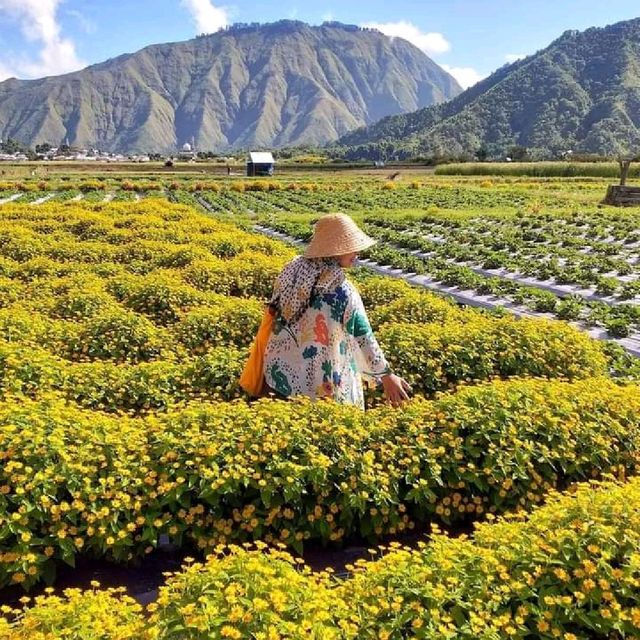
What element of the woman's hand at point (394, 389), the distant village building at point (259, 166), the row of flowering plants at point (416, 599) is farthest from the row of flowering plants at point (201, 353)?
the distant village building at point (259, 166)

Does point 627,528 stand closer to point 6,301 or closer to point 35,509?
point 35,509

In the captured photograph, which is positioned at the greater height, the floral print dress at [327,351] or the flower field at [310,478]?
the floral print dress at [327,351]

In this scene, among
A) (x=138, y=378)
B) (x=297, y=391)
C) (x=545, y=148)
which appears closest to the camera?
(x=297, y=391)

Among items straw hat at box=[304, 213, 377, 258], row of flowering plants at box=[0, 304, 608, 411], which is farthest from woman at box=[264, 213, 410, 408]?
row of flowering plants at box=[0, 304, 608, 411]

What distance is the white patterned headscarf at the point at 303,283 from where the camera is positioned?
15.3 feet

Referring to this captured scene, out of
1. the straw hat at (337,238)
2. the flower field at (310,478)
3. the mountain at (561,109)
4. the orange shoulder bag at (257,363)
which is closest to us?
the flower field at (310,478)

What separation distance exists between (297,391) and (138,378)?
1.77m

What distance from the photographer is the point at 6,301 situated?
908cm

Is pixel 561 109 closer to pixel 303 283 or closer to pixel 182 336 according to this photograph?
pixel 182 336

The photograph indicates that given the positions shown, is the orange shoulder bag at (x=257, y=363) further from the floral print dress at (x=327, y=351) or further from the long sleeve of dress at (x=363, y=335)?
the long sleeve of dress at (x=363, y=335)

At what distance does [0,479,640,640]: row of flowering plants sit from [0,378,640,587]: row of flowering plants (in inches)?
34.8

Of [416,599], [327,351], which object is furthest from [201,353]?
[416,599]

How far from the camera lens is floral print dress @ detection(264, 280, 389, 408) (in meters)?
4.75

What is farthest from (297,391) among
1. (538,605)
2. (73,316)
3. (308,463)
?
(73,316)
